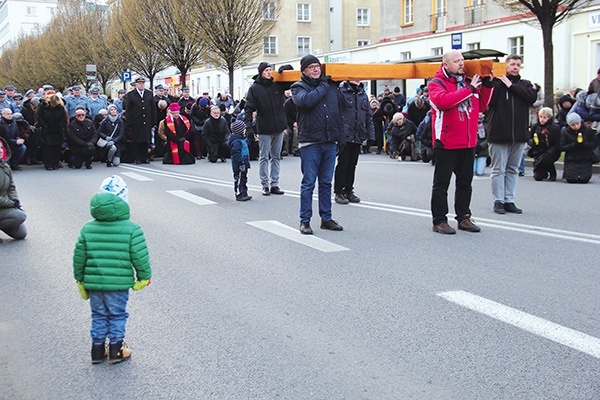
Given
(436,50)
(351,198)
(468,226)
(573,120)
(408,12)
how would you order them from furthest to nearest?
(408,12) → (436,50) → (573,120) → (351,198) → (468,226)

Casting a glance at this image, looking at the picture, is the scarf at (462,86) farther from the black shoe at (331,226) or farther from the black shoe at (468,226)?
the black shoe at (331,226)

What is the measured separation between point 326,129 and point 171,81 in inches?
Answer: 2606

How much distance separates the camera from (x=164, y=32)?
40750 mm

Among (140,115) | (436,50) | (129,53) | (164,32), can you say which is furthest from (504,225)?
(129,53)

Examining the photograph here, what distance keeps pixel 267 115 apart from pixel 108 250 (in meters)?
8.17

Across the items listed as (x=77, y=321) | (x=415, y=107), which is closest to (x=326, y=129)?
(x=77, y=321)

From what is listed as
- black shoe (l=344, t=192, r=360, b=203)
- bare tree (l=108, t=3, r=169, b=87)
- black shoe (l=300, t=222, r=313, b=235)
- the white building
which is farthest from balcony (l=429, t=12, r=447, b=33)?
the white building

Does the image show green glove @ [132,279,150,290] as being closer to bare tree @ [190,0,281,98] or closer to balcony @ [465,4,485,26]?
bare tree @ [190,0,281,98]

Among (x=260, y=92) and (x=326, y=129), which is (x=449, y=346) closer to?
(x=326, y=129)

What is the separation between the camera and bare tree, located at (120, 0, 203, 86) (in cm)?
4022

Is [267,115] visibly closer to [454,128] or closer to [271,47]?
[454,128]

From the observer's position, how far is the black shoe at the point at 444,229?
345 inches

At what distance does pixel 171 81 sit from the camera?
7312cm

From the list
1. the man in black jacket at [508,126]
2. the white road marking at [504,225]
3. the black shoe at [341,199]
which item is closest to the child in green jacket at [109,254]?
the white road marking at [504,225]
